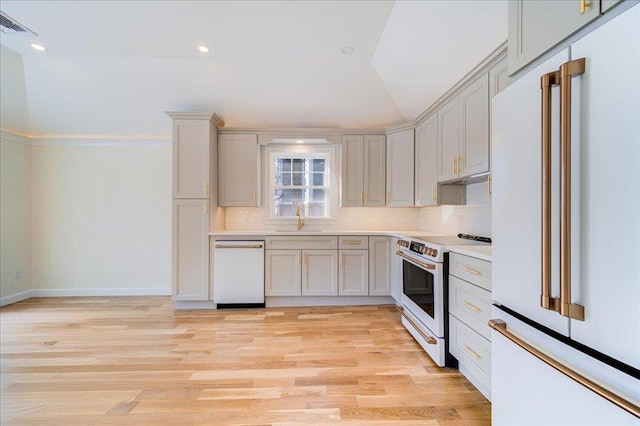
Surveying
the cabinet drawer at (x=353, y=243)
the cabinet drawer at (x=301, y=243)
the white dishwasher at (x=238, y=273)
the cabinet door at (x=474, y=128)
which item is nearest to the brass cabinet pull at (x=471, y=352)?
the cabinet door at (x=474, y=128)

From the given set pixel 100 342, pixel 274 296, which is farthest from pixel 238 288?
pixel 100 342

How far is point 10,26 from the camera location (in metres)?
2.59

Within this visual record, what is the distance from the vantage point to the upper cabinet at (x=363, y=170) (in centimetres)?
408

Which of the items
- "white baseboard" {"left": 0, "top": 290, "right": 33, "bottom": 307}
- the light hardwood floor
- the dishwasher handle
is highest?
the dishwasher handle

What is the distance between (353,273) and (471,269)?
192 cm

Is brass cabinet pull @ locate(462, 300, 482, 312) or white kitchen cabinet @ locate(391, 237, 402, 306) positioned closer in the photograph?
brass cabinet pull @ locate(462, 300, 482, 312)

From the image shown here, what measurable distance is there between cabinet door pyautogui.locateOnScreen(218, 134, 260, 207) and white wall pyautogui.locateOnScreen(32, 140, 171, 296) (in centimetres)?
94

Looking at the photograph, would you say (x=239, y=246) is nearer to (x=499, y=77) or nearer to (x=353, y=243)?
(x=353, y=243)

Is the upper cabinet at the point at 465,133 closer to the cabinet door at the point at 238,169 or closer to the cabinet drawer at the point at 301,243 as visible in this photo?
the cabinet drawer at the point at 301,243

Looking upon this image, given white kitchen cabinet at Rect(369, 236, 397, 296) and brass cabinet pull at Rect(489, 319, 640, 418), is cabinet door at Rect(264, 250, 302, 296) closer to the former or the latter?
white kitchen cabinet at Rect(369, 236, 397, 296)

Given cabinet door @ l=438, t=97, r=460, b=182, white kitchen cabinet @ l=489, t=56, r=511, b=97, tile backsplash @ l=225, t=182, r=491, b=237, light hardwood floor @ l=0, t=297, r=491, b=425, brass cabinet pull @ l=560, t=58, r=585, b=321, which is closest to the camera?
brass cabinet pull @ l=560, t=58, r=585, b=321

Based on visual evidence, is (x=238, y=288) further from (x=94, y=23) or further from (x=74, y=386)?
(x=94, y=23)

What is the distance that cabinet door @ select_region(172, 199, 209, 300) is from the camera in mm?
3629

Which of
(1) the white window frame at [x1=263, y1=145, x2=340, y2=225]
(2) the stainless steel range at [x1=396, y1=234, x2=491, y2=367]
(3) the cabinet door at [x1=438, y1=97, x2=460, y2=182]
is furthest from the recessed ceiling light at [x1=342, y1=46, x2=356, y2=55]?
(2) the stainless steel range at [x1=396, y1=234, x2=491, y2=367]
